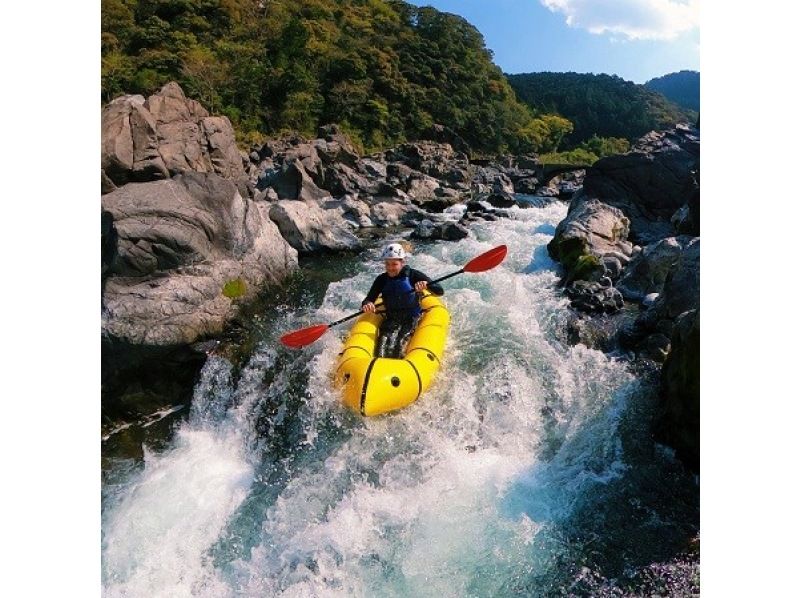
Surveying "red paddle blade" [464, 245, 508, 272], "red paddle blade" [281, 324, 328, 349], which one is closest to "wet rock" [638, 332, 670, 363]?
"red paddle blade" [464, 245, 508, 272]

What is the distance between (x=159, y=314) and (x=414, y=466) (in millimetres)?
3556

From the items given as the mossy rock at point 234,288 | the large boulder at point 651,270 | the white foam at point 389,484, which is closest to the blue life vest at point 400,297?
the white foam at point 389,484

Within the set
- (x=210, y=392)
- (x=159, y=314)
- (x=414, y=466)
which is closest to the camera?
(x=414, y=466)

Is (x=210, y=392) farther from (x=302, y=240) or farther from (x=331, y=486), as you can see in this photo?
(x=302, y=240)

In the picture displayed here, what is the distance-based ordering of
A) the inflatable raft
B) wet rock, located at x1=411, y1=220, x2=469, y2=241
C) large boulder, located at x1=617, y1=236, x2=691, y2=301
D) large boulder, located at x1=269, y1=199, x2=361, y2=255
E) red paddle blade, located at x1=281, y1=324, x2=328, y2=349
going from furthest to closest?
1. wet rock, located at x1=411, y1=220, x2=469, y2=241
2. large boulder, located at x1=269, y1=199, x2=361, y2=255
3. large boulder, located at x1=617, y1=236, x2=691, y2=301
4. red paddle blade, located at x1=281, y1=324, x2=328, y2=349
5. the inflatable raft

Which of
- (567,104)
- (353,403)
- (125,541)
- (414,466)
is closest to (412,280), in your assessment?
(353,403)

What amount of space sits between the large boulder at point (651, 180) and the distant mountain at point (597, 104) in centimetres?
3727

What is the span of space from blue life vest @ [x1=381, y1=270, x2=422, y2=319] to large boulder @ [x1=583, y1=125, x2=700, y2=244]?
6679 mm

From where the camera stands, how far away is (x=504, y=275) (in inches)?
348

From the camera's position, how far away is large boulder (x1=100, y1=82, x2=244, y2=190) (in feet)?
29.5

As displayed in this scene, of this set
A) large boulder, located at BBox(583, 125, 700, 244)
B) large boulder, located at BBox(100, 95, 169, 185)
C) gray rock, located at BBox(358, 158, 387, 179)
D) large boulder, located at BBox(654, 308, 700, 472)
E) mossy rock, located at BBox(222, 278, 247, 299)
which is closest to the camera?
large boulder, located at BBox(654, 308, 700, 472)

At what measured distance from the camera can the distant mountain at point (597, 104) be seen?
46.3m

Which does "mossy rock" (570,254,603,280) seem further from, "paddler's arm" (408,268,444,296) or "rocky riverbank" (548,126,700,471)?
"paddler's arm" (408,268,444,296)

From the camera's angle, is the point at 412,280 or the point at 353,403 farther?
the point at 412,280
